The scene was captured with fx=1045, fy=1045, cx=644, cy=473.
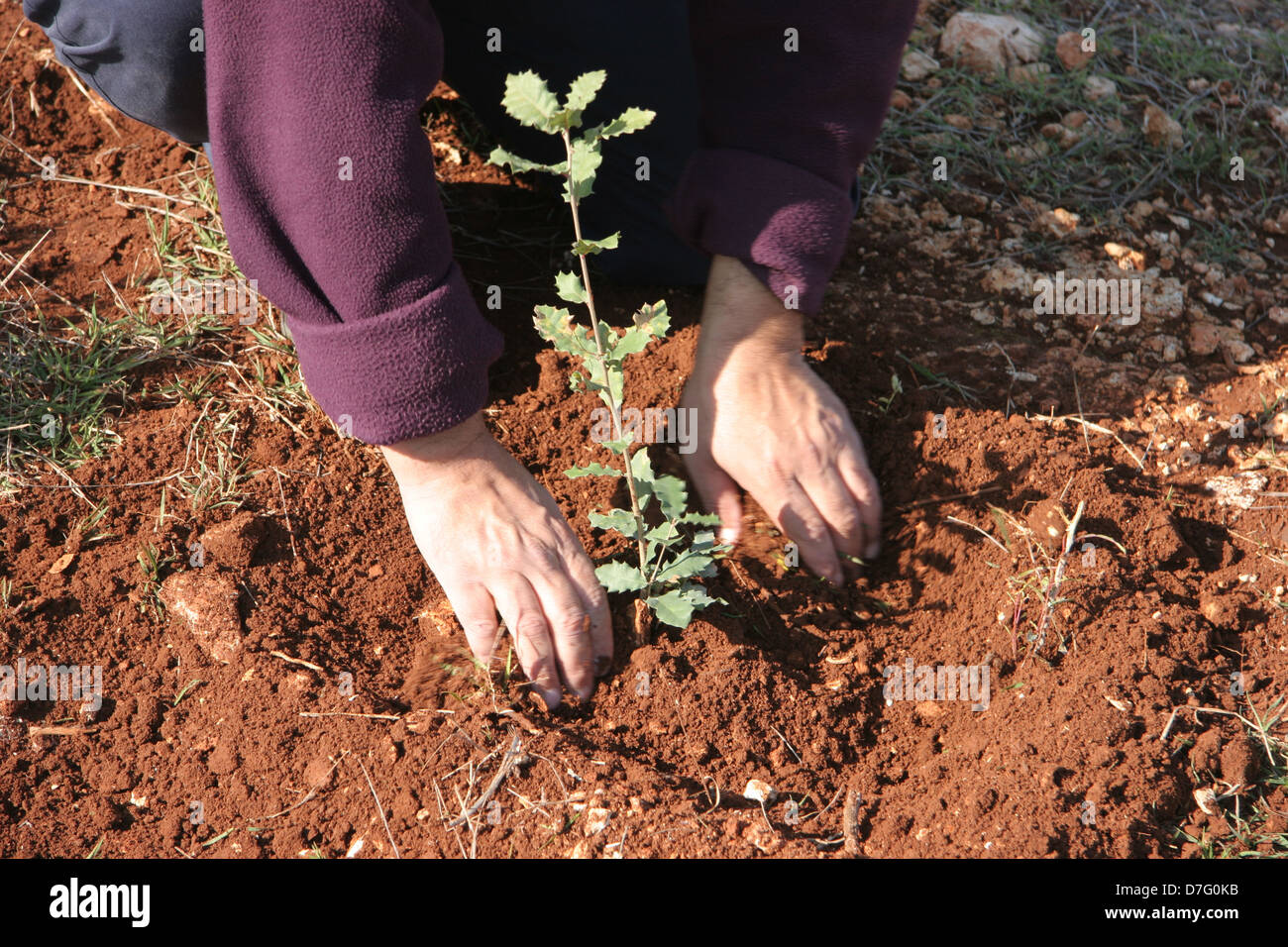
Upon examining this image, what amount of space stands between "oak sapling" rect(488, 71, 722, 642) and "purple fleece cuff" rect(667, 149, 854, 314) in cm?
34

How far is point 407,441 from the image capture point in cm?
179

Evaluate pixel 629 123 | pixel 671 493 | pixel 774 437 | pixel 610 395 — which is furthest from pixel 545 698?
pixel 629 123

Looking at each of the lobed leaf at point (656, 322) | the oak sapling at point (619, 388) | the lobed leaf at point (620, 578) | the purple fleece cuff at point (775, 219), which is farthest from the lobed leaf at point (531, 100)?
the lobed leaf at point (620, 578)

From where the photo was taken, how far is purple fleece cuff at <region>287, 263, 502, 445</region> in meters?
1.65

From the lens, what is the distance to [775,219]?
2.00 m

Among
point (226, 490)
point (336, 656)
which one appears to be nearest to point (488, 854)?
point (336, 656)

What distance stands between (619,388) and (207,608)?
87 cm

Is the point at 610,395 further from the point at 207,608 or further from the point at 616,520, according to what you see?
the point at 207,608

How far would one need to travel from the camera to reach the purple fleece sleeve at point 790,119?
198 centimetres

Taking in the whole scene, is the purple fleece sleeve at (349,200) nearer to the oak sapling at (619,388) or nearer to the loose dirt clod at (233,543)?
the oak sapling at (619,388)

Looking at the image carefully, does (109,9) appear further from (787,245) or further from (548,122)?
(787,245)

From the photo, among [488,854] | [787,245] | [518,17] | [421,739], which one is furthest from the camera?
[518,17]

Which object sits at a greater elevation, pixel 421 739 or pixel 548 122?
pixel 548 122

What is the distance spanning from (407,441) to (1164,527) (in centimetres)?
143
